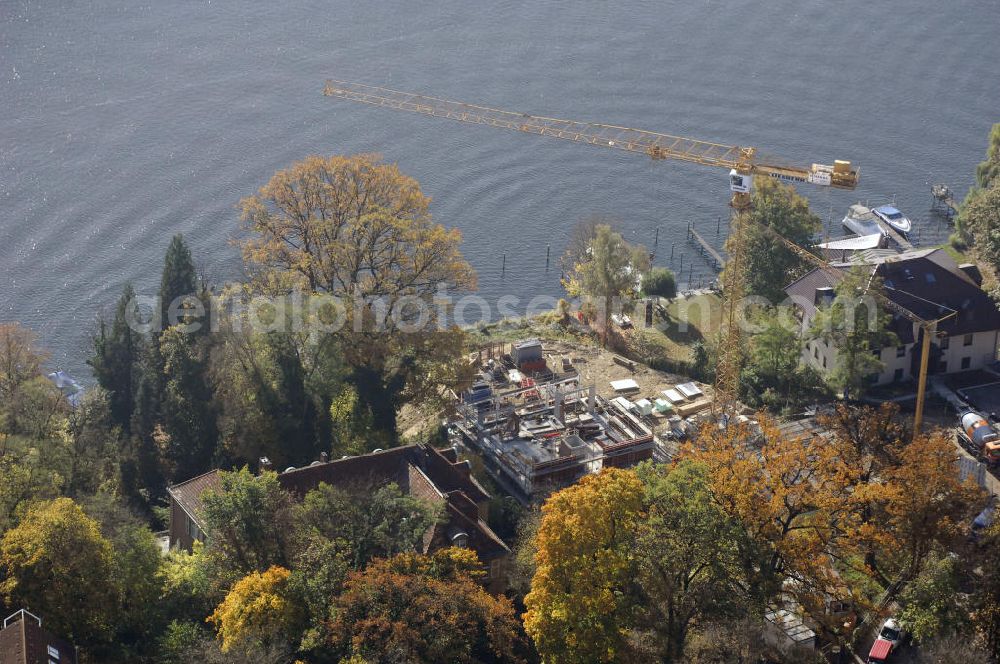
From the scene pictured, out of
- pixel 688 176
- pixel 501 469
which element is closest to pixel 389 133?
pixel 688 176

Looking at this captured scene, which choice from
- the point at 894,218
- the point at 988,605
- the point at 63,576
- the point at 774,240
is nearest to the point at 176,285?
the point at 63,576

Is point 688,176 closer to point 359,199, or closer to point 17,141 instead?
point 359,199

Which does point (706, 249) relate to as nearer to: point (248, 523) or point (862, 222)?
point (862, 222)

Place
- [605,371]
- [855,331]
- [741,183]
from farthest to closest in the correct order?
[605,371]
[741,183]
[855,331]

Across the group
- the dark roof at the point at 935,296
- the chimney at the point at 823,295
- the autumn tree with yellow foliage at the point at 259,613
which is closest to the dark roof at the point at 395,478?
the autumn tree with yellow foliage at the point at 259,613

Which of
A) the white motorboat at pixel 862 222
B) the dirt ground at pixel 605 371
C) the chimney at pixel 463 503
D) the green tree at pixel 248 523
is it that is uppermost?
the green tree at pixel 248 523

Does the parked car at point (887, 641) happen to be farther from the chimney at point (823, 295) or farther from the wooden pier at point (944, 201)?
the wooden pier at point (944, 201)
